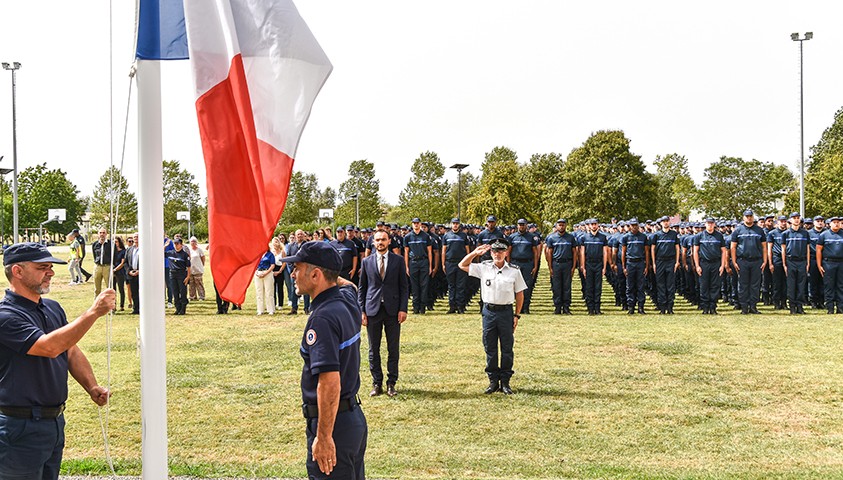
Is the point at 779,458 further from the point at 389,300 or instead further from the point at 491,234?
the point at 491,234

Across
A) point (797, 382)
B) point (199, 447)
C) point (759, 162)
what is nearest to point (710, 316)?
point (797, 382)

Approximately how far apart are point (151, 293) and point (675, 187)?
319ft

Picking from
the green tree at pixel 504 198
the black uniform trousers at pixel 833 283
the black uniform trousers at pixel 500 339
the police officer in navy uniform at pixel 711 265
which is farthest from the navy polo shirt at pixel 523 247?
the green tree at pixel 504 198

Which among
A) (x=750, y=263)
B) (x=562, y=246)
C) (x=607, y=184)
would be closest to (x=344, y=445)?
(x=562, y=246)

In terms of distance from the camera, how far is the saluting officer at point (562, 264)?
16.8 meters

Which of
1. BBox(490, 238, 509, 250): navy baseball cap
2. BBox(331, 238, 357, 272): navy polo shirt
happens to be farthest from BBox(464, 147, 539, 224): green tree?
BBox(490, 238, 509, 250): navy baseball cap

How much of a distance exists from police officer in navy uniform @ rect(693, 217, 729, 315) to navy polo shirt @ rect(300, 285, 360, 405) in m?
14.2

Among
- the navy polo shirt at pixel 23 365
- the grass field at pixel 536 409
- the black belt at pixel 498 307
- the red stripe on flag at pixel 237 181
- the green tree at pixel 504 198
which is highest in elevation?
the green tree at pixel 504 198

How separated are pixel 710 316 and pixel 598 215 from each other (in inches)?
1803

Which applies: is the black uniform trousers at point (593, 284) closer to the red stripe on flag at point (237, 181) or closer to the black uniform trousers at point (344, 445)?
the black uniform trousers at point (344, 445)

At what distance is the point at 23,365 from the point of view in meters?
3.72

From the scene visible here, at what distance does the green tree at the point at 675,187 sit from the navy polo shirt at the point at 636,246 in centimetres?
5986

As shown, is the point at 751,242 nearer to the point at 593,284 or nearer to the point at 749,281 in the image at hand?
the point at 749,281

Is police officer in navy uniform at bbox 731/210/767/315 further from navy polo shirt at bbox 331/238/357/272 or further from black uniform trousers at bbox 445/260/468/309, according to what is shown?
navy polo shirt at bbox 331/238/357/272
